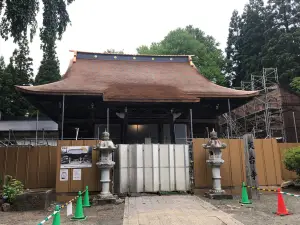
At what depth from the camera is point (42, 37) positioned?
11.5 m

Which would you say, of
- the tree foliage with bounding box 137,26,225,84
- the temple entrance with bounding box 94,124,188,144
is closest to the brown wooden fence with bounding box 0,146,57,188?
the temple entrance with bounding box 94,124,188,144

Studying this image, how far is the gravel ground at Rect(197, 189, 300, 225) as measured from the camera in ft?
22.1

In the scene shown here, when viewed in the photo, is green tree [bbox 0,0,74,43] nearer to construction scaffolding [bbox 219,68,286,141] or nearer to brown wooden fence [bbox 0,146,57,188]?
brown wooden fence [bbox 0,146,57,188]

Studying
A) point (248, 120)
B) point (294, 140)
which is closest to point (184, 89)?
point (248, 120)

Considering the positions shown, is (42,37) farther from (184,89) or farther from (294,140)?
(294,140)

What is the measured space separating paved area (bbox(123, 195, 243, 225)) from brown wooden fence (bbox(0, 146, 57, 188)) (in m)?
4.64

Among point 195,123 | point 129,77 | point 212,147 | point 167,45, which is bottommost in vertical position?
point 212,147

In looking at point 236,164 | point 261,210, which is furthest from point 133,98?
point 261,210

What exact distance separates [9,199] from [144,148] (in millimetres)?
4825

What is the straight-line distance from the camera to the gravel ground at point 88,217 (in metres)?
7.06

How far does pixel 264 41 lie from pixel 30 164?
105ft

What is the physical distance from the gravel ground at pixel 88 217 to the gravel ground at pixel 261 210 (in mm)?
3039

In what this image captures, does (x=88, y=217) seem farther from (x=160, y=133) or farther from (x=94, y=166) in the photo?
(x=160, y=133)

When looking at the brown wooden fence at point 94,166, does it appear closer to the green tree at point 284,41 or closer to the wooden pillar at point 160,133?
the wooden pillar at point 160,133
